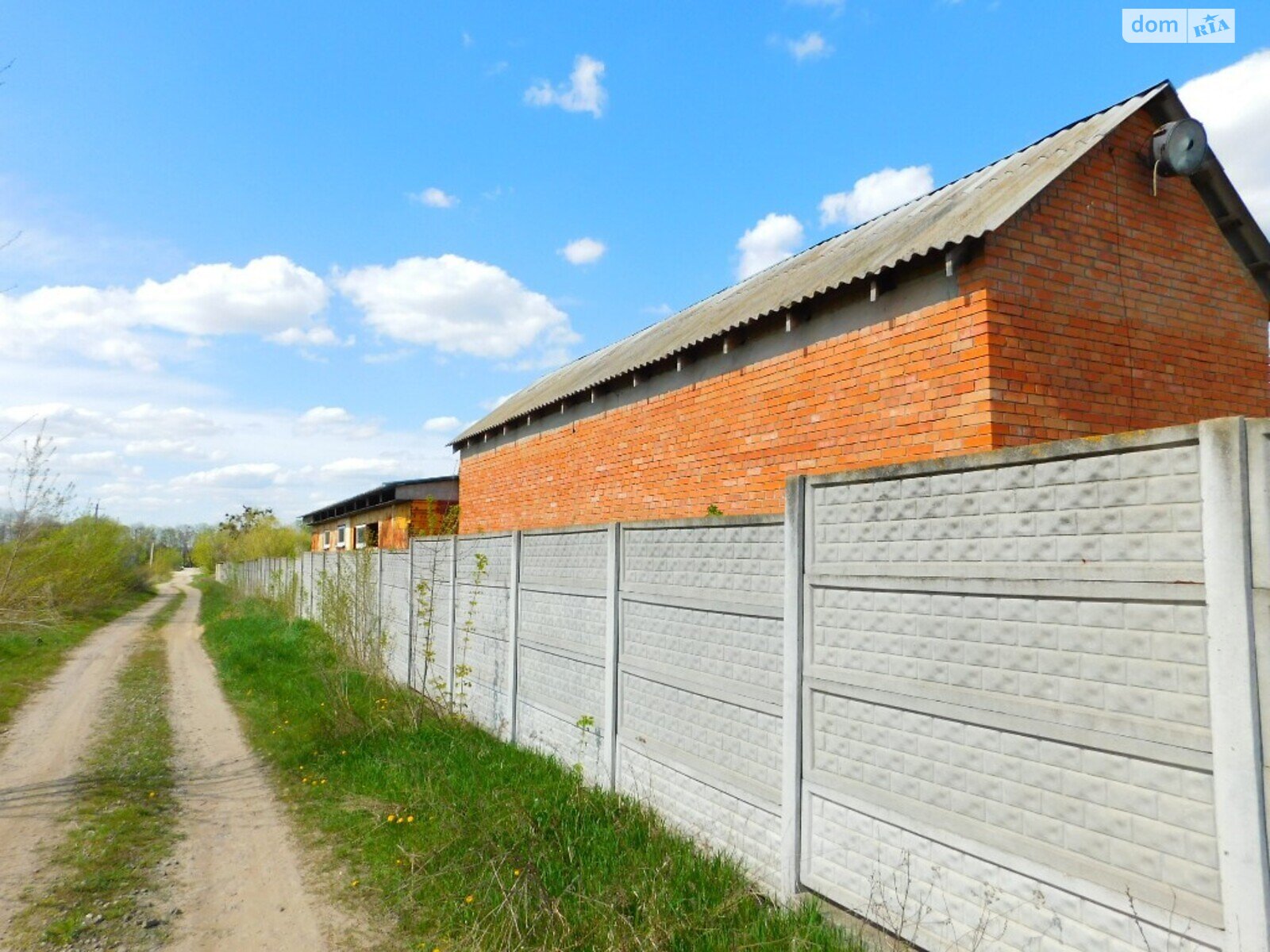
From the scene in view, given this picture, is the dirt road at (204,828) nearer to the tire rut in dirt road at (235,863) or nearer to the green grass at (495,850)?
the tire rut in dirt road at (235,863)

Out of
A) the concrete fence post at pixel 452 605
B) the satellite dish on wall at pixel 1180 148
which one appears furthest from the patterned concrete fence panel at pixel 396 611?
the satellite dish on wall at pixel 1180 148

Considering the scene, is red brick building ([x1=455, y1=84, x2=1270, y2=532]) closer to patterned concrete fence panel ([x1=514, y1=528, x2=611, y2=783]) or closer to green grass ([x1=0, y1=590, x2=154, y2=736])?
patterned concrete fence panel ([x1=514, y1=528, x2=611, y2=783])

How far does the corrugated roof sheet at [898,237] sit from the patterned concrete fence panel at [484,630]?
2809 millimetres

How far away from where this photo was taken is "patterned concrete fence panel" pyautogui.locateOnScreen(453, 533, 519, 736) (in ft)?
25.3

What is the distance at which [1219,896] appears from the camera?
2293mm

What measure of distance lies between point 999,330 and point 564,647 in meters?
3.89

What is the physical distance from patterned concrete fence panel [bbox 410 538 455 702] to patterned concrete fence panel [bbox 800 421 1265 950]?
20.2 ft

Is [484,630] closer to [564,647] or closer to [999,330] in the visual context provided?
[564,647]

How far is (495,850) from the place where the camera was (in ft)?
15.1

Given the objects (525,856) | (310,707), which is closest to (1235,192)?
(525,856)

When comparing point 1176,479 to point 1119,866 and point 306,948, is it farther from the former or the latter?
point 306,948

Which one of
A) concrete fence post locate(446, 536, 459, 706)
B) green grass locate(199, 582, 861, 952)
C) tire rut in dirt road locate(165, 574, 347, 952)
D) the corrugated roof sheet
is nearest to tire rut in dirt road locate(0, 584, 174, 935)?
tire rut in dirt road locate(165, 574, 347, 952)

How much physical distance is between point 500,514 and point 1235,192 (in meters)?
10.8

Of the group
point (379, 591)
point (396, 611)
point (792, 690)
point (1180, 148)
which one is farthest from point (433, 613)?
point (1180, 148)
